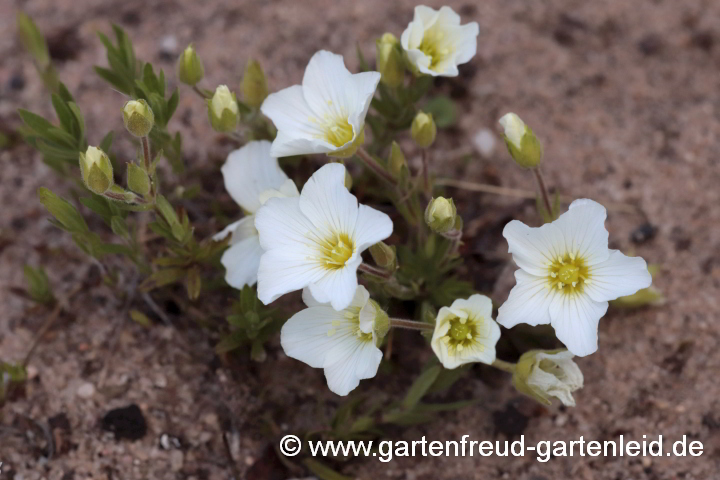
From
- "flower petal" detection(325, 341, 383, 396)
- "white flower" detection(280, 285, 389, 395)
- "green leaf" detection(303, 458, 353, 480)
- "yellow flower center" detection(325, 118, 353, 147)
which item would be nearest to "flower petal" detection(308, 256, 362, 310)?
"white flower" detection(280, 285, 389, 395)

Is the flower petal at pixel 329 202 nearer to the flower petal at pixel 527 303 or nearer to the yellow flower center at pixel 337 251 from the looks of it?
the yellow flower center at pixel 337 251

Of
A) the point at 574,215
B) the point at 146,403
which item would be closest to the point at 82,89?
the point at 146,403

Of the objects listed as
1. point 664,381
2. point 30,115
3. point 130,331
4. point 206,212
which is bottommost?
point 664,381

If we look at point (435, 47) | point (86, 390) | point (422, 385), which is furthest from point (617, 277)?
point (86, 390)

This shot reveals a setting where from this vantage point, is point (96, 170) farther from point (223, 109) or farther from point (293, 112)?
point (293, 112)

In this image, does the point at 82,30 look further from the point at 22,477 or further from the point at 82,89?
the point at 22,477
